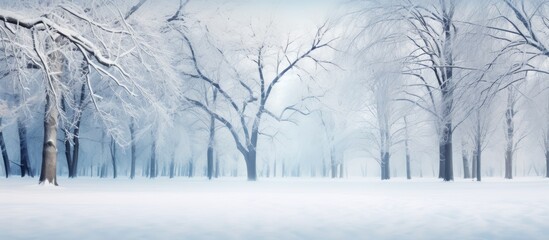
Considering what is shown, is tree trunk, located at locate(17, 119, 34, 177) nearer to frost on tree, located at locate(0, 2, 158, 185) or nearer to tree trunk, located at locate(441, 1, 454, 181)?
frost on tree, located at locate(0, 2, 158, 185)

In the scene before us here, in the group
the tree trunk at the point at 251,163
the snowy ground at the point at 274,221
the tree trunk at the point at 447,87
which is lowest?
the snowy ground at the point at 274,221

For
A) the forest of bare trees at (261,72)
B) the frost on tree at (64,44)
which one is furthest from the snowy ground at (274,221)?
the forest of bare trees at (261,72)

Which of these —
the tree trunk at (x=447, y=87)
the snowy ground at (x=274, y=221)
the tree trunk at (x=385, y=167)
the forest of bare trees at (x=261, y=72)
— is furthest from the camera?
the tree trunk at (x=385, y=167)

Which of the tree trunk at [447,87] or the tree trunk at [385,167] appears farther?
the tree trunk at [385,167]

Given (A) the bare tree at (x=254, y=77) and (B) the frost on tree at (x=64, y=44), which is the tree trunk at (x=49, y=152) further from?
(A) the bare tree at (x=254, y=77)

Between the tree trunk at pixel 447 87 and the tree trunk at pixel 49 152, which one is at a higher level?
the tree trunk at pixel 447 87

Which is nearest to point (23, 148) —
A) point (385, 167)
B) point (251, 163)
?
point (251, 163)

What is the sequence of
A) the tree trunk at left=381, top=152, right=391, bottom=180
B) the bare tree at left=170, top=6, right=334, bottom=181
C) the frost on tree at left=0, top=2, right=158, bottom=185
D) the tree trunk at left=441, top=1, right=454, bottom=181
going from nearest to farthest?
the frost on tree at left=0, top=2, right=158, bottom=185
the tree trunk at left=441, top=1, right=454, bottom=181
the bare tree at left=170, top=6, right=334, bottom=181
the tree trunk at left=381, top=152, right=391, bottom=180

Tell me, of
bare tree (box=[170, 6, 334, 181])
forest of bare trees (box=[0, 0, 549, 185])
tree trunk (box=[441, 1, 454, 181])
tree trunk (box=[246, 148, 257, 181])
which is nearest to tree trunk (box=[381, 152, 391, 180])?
forest of bare trees (box=[0, 0, 549, 185])

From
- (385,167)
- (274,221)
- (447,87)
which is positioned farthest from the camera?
(385,167)

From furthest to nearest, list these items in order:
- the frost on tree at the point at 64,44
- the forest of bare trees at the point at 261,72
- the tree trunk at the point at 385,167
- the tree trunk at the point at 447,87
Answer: the tree trunk at the point at 385,167, the tree trunk at the point at 447,87, the forest of bare trees at the point at 261,72, the frost on tree at the point at 64,44

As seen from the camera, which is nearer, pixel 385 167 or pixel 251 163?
pixel 251 163

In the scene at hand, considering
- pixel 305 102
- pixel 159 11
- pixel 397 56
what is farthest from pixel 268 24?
pixel 397 56

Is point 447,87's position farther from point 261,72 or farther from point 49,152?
point 49,152
